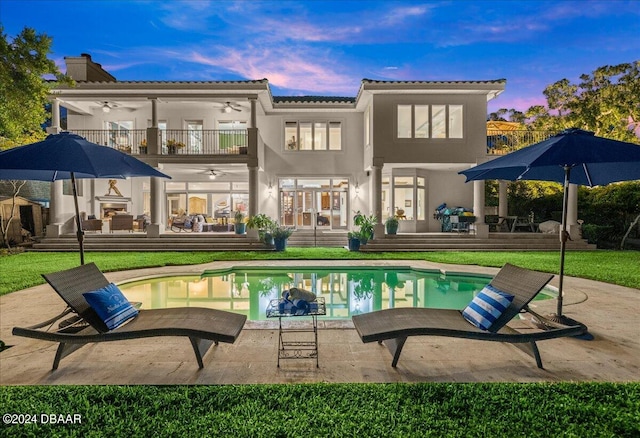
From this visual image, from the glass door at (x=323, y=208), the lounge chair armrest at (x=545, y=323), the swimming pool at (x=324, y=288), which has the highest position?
the glass door at (x=323, y=208)

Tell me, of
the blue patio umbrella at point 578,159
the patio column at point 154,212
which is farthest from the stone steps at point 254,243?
the blue patio umbrella at point 578,159

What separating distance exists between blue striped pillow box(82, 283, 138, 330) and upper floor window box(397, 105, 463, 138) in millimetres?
14257

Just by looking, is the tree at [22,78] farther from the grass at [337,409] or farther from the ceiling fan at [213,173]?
the grass at [337,409]

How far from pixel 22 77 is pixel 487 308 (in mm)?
14538

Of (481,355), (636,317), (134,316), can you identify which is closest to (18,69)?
(134,316)

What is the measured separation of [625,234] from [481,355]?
15551 millimetres

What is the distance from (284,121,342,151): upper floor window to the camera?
60.1 feet

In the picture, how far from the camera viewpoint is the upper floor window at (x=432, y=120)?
16.1 m

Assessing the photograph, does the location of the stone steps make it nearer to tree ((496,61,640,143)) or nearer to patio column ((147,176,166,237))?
patio column ((147,176,166,237))

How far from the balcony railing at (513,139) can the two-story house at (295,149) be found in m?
2.24

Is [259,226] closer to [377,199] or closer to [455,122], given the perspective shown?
[377,199]

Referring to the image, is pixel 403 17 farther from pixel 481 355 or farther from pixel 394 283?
pixel 481 355

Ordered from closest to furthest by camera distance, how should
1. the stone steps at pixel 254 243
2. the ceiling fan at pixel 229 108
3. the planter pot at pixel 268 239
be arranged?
the planter pot at pixel 268 239 → the stone steps at pixel 254 243 → the ceiling fan at pixel 229 108

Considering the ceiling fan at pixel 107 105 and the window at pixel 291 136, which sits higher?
the ceiling fan at pixel 107 105
